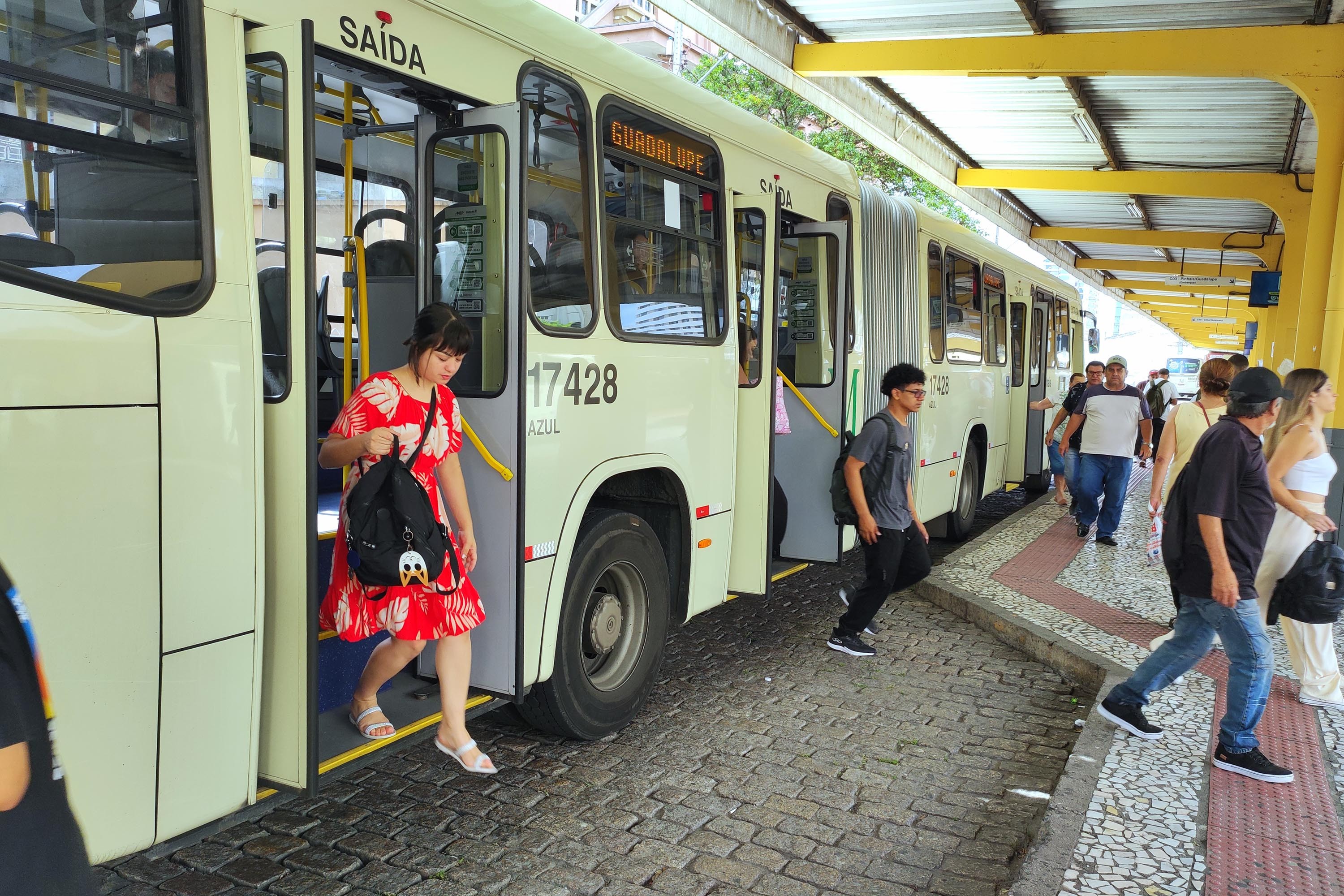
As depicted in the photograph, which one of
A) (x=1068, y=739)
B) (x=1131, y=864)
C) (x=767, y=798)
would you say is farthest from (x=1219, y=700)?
(x=767, y=798)

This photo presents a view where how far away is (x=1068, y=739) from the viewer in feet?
16.7

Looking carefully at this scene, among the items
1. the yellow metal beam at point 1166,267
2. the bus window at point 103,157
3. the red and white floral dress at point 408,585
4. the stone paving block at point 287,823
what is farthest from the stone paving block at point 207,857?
the yellow metal beam at point 1166,267

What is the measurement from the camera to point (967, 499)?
10.3m

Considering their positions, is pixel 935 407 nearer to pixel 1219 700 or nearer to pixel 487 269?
pixel 1219 700

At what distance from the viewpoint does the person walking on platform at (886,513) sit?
19.6 feet

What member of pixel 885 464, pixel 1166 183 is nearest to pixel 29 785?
pixel 885 464

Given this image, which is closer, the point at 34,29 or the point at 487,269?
the point at 34,29

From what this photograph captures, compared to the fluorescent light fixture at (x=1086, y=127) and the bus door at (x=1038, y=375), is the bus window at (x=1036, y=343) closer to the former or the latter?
the bus door at (x=1038, y=375)

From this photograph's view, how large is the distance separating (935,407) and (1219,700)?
3.77m

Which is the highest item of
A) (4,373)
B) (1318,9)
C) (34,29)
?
(1318,9)

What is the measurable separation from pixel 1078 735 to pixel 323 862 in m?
3.49

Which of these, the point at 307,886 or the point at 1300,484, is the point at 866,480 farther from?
the point at 307,886

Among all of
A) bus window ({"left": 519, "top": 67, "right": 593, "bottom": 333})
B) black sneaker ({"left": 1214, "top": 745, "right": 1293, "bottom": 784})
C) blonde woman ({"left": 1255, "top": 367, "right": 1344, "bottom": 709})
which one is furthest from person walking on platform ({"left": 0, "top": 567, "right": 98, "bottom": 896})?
blonde woman ({"left": 1255, "top": 367, "right": 1344, "bottom": 709})

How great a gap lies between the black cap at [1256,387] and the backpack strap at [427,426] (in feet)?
10.8
